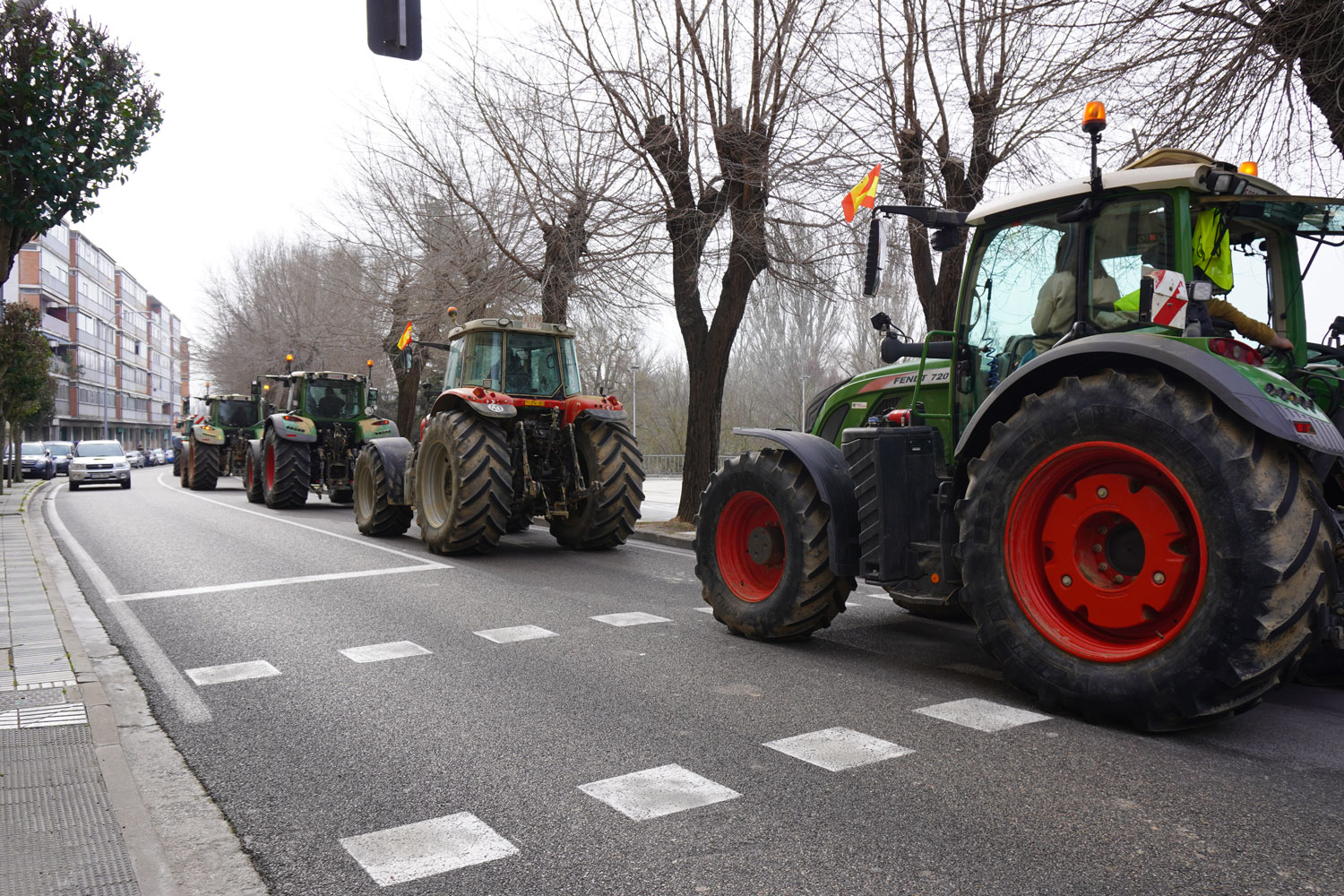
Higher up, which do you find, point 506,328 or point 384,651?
point 506,328

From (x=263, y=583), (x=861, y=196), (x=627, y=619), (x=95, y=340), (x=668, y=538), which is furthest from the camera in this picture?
(x=95, y=340)

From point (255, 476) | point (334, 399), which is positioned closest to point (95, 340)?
point (255, 476)

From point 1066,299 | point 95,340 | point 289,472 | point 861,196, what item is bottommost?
point 289,472

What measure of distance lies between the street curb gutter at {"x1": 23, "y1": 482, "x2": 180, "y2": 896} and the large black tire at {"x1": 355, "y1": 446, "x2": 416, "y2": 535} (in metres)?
6.61

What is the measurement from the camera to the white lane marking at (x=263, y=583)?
29.3ft

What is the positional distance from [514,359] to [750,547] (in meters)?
6.40

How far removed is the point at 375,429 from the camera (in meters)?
19.4

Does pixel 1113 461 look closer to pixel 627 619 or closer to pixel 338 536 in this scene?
pixel 627 619

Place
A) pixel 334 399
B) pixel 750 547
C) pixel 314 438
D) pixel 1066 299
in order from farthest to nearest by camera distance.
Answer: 1. pixel 334 399
2. pixel 314 438
3. pixel 750 547
4. pixel 1066 299

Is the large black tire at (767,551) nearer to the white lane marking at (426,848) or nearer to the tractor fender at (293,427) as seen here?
the white lane marking at (426,848)

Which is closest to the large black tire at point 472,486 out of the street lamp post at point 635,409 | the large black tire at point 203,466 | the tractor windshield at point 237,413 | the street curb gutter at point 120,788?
the street curb gutter at point 120,788

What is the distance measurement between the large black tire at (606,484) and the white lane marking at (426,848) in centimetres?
806

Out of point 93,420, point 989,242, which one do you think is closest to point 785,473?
point 989,242

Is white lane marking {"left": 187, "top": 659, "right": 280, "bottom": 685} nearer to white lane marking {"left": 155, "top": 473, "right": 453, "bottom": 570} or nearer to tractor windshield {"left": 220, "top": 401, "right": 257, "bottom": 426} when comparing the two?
white lane marking {"left": 155, "top": 473, "right": 453, "bottom": 570}
